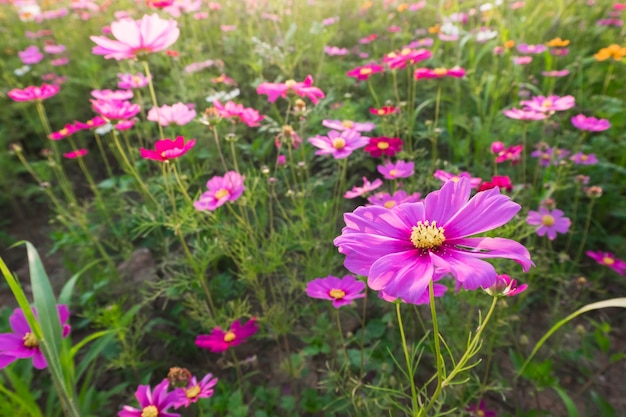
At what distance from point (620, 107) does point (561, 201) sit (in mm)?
494

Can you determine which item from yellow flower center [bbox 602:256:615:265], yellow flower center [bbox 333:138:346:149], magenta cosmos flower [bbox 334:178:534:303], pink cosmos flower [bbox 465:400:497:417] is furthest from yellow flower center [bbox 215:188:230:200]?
yellow flower center [bbox 602:256:615:265]

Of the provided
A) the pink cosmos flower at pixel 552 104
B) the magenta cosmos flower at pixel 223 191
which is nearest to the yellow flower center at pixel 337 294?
the magenta cosmos flower at pixel 223 191

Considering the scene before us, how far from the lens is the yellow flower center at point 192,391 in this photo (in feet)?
2.99

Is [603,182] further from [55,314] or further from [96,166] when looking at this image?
[96,166]

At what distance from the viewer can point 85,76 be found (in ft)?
8.36

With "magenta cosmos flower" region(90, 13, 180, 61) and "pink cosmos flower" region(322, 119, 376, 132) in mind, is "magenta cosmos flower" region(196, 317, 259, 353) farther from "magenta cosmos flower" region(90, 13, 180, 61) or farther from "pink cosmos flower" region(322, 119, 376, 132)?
"magenta cosmos flower" region(90, 13, 180, 61)

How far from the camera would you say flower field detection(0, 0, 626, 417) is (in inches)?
30.4

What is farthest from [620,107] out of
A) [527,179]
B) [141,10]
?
[141,10]

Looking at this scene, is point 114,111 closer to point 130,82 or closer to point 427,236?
point 130,82

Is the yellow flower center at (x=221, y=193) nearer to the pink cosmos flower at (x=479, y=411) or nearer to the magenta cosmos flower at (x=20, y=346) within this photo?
the magenta cosmos flower at (x=20, y=346)

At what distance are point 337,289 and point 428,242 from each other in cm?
A: 48

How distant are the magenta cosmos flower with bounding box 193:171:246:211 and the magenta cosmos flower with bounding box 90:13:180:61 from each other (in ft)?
1.13

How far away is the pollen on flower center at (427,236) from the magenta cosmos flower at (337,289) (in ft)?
1.30

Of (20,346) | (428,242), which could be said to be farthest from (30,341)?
(428,242)
